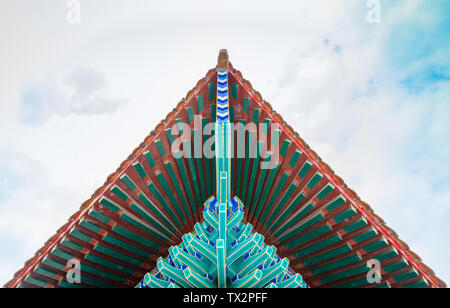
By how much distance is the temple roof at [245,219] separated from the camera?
8281mm

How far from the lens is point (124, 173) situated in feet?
27.8

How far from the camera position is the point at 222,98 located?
7.54 m

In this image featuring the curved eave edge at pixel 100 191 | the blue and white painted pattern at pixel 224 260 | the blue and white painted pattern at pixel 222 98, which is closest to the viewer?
the blue and white painted pattern at pixel 224 260

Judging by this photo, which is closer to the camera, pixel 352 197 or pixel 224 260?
pixel 224 260

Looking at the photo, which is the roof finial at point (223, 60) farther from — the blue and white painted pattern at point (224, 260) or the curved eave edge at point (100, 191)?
the blue and white painted pattern at point (224, 260)

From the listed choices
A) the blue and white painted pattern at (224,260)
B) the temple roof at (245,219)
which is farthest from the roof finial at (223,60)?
the blue and white painted pattern at (224,260)

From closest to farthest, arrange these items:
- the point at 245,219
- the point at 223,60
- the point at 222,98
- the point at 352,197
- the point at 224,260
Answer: the point at 224,260 → the point at 222,98 → the point at 223,60 → the point at 352,197 → the point at 245,219

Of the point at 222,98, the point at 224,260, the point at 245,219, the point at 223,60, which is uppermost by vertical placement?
the point at 223,60

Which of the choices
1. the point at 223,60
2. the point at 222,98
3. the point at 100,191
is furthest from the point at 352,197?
the point at 100,191

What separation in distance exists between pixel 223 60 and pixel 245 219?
5.47 meters

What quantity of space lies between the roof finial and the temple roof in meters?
0.08

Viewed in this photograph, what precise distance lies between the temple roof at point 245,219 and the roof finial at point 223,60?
76 mm

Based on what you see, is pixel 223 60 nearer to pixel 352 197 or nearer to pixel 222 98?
pixel 222 98

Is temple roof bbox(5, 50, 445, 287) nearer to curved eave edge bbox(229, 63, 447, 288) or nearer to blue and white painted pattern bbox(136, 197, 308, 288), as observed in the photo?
curved eave edge bbox(229, 63, 447, 288)
